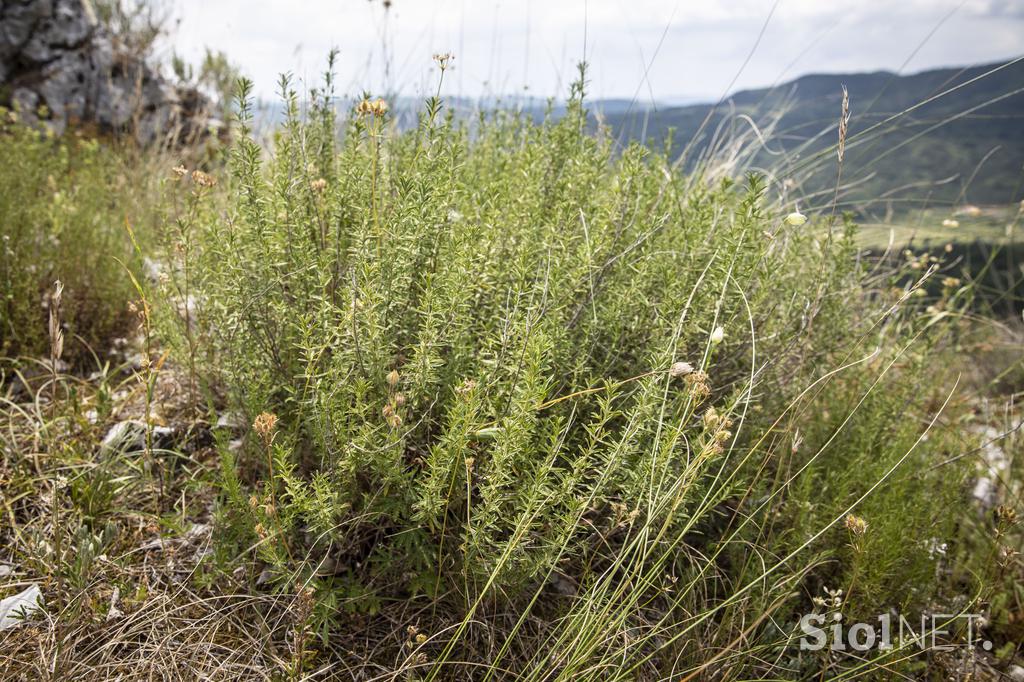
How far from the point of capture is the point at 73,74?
296 inches

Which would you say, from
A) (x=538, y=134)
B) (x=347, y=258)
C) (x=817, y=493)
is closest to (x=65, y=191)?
(x=347, y=258)

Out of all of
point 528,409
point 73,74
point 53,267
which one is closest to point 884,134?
point 528,409

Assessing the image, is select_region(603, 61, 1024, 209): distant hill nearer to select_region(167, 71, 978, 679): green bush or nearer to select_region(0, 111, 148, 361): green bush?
select_region(167, 71, 978, 679): green bush

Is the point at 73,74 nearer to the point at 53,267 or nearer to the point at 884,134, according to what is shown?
the point at 53,267

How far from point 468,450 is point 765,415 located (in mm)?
1338

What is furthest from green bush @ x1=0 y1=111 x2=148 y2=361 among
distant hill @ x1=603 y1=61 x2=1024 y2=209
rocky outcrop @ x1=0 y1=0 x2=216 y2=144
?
rocky outcrop @ x1=0 y1=0 x2=216 y2=144

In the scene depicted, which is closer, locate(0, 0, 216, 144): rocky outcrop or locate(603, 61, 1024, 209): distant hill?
locate(603, 61, 1024, 209): distant hill

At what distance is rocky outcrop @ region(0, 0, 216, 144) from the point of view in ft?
23.4

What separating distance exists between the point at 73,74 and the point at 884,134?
8782mm

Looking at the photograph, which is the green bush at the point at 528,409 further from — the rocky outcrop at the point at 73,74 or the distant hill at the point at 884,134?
the rocky outcrop at the point at 73,74

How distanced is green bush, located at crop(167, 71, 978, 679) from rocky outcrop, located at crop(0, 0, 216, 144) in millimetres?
6010

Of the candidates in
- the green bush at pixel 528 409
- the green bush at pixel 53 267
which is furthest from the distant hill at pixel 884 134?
the green bush at pixel 53 267

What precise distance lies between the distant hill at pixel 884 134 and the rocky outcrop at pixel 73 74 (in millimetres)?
5856

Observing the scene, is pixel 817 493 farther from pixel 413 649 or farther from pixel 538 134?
pixel 538 134
